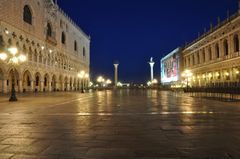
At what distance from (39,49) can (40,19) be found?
620cm

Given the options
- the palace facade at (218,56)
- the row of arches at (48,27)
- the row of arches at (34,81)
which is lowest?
the row of arches at (34,81)

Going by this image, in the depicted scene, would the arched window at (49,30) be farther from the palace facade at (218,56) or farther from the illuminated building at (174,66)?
the illuminated building at (174,66)

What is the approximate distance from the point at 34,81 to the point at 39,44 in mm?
7676

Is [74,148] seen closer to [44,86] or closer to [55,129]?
[55,129]

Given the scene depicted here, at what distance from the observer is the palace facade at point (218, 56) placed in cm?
4475

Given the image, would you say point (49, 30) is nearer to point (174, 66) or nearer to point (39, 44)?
point (39, 44)

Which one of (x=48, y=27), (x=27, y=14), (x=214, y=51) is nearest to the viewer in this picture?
(x=27, y=14)

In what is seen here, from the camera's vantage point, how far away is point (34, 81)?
48.8 meters

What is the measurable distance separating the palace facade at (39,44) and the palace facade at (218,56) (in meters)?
31.3

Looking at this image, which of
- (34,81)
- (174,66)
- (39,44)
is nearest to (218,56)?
(39,44)

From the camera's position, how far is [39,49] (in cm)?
5131

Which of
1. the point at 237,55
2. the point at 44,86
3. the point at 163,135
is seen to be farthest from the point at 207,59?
the point at 163,135

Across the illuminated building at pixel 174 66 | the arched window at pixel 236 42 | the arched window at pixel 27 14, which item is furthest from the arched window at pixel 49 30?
the illuminated building at pixel 174 66

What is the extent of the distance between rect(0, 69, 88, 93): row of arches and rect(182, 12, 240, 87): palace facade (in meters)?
30.9
